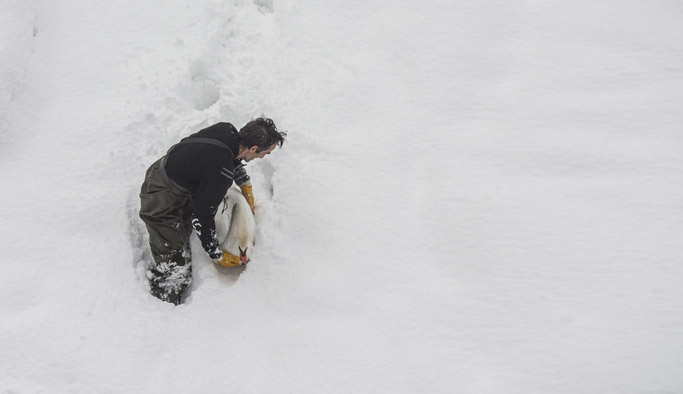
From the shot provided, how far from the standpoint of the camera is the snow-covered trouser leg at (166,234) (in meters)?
2.58

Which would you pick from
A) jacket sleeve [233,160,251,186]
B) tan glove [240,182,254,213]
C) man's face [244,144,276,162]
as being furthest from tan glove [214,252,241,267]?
man's face [244,144,276,162]

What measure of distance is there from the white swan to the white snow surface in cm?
22

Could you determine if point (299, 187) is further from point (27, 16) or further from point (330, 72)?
point (27, 16)

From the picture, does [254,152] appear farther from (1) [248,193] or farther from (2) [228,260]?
(2) [228,260]

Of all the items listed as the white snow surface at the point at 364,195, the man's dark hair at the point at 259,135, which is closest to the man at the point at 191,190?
the man's dark hair at the point at 259,135

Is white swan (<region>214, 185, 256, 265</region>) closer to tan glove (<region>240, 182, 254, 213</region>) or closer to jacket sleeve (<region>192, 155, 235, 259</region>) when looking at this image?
tan glove (<region>240, 182, 254, 213</region>)

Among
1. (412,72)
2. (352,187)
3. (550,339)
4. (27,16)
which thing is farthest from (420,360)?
(27,16)

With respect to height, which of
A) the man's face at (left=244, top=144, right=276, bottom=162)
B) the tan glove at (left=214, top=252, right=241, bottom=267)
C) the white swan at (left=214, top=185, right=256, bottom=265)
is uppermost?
the man's face at (left=244, top=144, right=276, bottom=162)

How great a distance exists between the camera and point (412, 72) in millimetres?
3400

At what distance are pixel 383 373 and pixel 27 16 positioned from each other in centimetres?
386

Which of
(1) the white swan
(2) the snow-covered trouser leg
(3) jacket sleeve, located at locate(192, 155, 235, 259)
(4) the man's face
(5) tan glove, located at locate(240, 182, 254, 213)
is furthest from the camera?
(5) tan glove, located at locate(240, 182, 254, 213)

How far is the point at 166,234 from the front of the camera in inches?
105

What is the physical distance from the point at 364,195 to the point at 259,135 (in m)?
0.90

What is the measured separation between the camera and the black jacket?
233 cm
